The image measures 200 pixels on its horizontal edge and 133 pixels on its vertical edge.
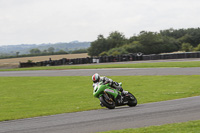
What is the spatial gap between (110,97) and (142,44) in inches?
3255

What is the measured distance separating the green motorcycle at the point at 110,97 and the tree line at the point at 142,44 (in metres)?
67.6

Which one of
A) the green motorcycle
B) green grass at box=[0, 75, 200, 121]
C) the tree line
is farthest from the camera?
the tree line

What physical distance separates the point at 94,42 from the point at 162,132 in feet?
315

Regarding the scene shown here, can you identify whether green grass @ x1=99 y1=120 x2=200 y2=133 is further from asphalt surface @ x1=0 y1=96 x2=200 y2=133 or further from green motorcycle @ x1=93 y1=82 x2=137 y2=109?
green motorcycle @ x1=93 y1=82 x2=137 y2=109

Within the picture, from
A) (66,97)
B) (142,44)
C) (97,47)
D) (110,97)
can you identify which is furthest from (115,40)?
(110,97)

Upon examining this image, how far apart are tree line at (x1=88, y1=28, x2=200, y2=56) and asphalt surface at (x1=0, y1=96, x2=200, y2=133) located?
6934 centimetres

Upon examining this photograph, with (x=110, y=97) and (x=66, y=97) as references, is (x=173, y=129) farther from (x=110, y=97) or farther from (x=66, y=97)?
(x=66, y=97)

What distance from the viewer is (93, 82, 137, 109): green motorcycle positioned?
486 inches

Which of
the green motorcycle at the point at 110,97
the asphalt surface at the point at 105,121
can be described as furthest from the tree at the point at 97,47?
the asphalt surface at the point at 105,121

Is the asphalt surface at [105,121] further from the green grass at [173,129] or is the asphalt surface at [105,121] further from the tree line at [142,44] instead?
the tree line at [142,44]

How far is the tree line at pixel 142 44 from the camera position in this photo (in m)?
88.1

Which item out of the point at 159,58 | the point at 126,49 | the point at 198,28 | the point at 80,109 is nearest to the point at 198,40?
the point at 198,28

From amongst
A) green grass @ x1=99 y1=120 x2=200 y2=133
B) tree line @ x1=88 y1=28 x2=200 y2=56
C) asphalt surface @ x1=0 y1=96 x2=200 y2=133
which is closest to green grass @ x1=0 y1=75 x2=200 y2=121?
asphalt surface @ x1=0 y1=96 x2=200 y2=133

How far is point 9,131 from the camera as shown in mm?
9234
